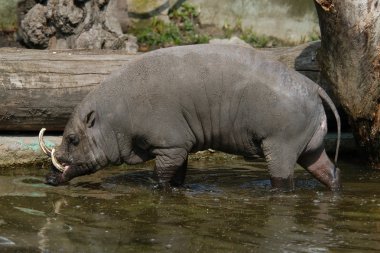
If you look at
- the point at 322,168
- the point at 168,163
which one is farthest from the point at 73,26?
the point at 322,168

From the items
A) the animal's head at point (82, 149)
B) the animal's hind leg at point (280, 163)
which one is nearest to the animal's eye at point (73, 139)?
the animal's head at point (82, 149)

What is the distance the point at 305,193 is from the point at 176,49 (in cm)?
169

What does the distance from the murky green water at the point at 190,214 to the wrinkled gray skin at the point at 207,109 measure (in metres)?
0.39

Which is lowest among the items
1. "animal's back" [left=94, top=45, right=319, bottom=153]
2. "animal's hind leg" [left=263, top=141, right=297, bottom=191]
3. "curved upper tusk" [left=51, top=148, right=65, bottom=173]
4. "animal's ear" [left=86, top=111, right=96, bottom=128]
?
"curved upper tusk" [left=51, top=148, right=65, bottom=173]

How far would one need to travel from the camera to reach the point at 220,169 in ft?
30.8

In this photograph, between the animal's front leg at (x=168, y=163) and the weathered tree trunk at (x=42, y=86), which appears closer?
the animal's front leg at (x=168, y=163)

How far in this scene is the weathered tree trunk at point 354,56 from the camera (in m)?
8.55

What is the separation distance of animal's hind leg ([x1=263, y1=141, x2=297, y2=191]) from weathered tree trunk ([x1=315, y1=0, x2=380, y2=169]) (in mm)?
1239

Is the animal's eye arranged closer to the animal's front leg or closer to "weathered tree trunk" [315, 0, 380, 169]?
the animal's front leg

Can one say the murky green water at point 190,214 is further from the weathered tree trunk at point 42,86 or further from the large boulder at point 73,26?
the large boulder at point 73,26

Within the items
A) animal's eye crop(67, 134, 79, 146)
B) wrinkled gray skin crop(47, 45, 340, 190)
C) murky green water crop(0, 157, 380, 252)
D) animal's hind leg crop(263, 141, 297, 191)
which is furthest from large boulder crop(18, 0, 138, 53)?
animal's hind leg crop(263, 141, 297, 191)

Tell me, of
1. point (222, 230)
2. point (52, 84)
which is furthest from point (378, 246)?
point (52, 84)

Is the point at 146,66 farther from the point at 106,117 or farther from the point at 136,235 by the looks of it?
the point at 136,235

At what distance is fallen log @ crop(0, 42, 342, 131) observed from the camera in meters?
9.24
